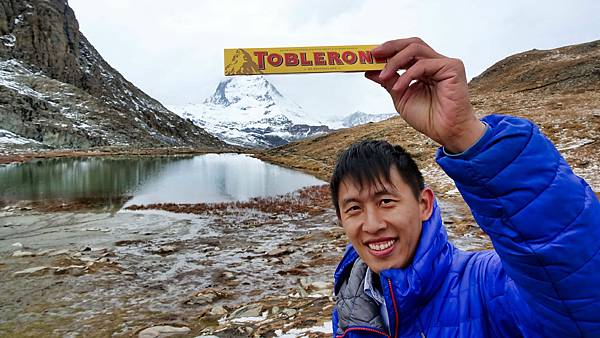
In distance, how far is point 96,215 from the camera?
20.2 m

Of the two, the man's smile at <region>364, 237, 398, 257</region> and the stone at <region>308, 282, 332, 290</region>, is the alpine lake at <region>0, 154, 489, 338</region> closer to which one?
the stone at <region>308, 282, 332, 290</region>

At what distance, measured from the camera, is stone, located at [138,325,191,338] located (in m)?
6.89

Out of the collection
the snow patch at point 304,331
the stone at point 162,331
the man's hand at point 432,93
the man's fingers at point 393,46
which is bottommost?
the stone at point 162,331

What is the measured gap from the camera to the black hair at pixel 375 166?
2.43 metres

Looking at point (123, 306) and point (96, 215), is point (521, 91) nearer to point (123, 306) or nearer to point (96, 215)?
point (96, 215)

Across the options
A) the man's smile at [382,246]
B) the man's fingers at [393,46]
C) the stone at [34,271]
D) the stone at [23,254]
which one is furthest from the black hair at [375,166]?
the stone at [23,254]

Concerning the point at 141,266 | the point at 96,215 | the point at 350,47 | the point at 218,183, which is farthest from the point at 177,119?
the point at 350,47

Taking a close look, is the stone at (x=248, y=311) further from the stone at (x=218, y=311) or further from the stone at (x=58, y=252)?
the stone at (x=58, y=252)

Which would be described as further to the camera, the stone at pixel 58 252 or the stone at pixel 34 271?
the stone at pixel 58 252

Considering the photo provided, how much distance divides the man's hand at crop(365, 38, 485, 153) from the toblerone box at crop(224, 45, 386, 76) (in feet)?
2.27

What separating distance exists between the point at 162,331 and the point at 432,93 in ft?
22.6

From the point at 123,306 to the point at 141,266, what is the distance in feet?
10.3

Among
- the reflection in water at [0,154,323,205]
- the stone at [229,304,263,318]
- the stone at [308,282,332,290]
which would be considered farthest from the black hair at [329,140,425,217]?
the reflection in water at [0,154,323,205]

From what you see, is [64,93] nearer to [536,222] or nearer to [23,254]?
[23,254]
